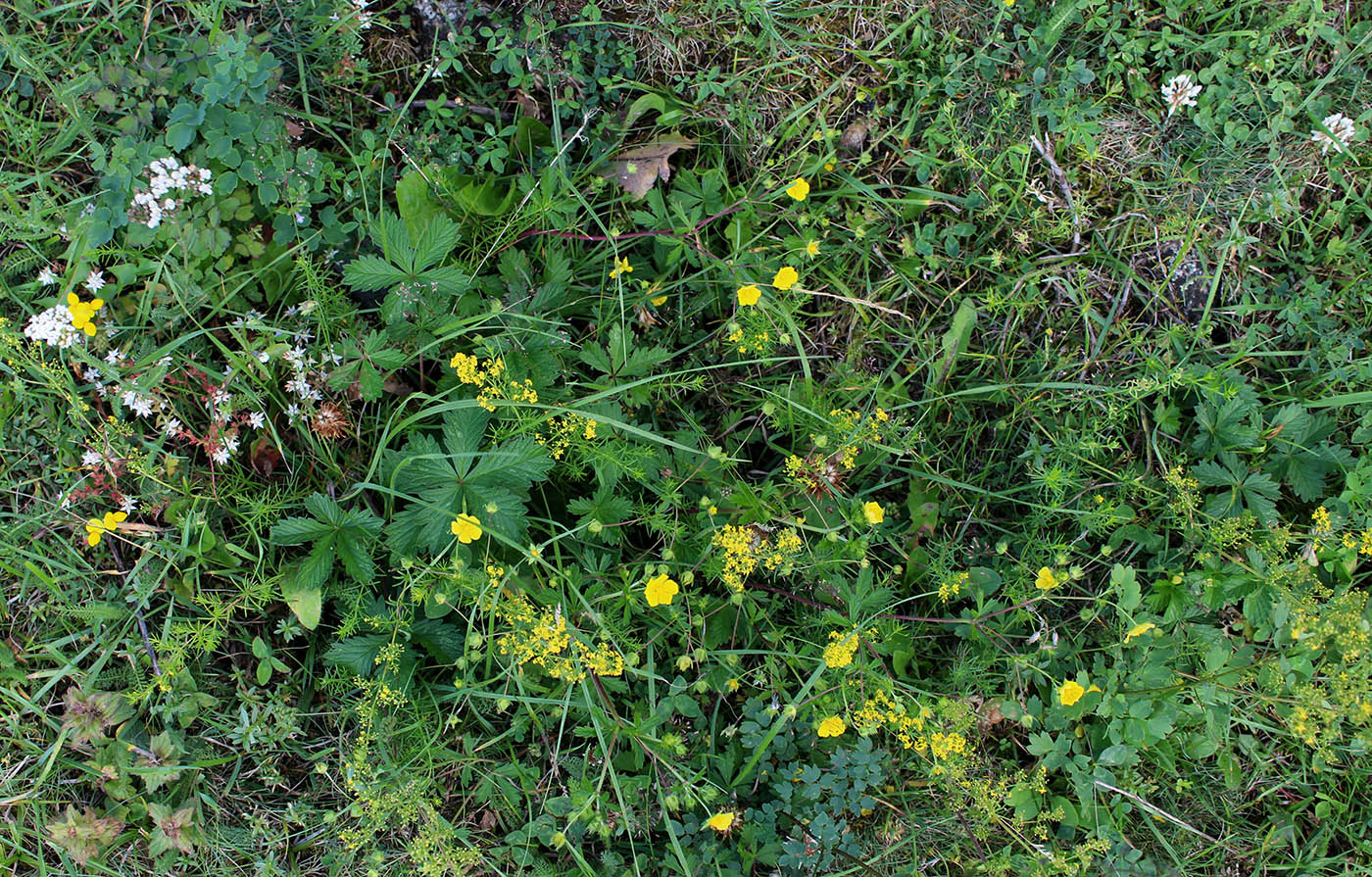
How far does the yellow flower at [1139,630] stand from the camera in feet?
8.55

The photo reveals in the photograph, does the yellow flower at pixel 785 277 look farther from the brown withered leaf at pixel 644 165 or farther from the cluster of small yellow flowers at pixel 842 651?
the cluster of small yellow flowers at pixel 842 651

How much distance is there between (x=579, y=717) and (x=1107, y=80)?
2.96 metres

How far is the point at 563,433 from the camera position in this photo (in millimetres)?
2547

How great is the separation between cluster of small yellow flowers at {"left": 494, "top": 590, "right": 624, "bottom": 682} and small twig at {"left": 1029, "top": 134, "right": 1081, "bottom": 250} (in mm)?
2235

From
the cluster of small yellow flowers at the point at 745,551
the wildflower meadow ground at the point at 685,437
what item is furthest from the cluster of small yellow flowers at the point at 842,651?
the cluster of small yellow flowers at the point at 745,551

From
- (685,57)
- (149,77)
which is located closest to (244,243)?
(149,77)

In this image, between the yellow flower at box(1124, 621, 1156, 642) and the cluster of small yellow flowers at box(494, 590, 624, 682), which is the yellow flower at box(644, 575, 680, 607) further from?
the yellow flower at box(1124, 621, 1156, 642)

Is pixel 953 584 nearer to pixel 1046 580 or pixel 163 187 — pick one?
pixel 1046 580

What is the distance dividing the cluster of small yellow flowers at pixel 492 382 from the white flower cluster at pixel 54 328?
1.24 metres

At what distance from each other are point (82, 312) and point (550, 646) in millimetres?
1767

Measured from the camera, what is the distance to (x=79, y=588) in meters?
2.81

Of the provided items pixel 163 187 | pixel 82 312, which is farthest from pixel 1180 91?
pixel 82 312

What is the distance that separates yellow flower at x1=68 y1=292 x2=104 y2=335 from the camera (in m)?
2.59

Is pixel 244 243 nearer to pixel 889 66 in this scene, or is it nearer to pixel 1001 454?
pixel 889 66
